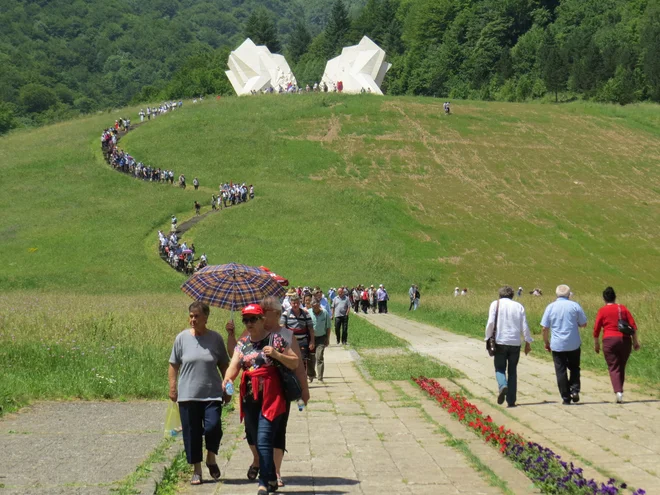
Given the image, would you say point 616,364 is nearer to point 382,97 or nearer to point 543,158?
point 543,158

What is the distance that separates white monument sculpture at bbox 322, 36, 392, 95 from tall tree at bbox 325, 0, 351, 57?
52067mm

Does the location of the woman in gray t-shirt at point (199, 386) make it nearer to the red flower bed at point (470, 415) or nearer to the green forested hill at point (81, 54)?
the red flower bed at point (470, 415)

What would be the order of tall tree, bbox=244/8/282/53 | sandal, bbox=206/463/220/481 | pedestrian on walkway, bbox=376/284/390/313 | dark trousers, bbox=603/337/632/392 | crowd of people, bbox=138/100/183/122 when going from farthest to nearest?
tall tree, bbox=244/8/282/53 < crowd of people, bbox=138/100/183/122 < pedestrian on walkway, bbox=376/284/390/313 < dark trousers, bbox=603/337/632/392 < sandal, bbox=206/463/220/481

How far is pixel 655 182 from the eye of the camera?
59.4 meters

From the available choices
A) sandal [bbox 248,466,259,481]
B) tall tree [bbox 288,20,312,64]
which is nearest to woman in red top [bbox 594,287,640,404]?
sandal [bbox 248,466,259,481]

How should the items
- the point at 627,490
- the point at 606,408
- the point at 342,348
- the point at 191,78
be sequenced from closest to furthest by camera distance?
the point at 627,490
the point at 606,408
the point at 342,348
the point at 191,78

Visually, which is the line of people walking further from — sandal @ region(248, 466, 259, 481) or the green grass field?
the green grass field

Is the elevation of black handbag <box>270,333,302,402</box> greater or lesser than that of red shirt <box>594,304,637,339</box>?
greater

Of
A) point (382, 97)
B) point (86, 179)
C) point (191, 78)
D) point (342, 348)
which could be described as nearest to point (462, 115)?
point (382, 97)

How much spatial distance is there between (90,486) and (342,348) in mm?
14085

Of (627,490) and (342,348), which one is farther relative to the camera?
(342,348)

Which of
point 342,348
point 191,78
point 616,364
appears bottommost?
point 342,348

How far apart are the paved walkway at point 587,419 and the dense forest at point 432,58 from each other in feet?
263

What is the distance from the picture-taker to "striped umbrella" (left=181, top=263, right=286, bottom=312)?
30.8 feet
